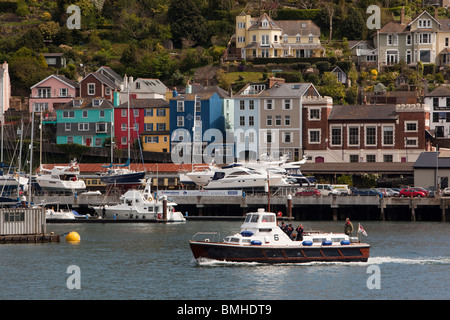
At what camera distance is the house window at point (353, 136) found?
397ft

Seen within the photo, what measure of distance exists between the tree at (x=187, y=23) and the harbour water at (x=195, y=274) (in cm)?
9003

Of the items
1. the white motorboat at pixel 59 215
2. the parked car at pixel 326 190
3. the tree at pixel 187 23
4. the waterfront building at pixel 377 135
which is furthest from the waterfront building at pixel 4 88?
the parked car at pixel 326 190

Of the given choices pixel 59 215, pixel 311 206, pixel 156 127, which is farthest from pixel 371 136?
pixel 59 215

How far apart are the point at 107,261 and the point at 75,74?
8940cm

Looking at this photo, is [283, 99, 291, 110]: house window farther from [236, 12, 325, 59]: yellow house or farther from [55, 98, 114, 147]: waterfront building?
[236, 12, 325, 59]: yellow house

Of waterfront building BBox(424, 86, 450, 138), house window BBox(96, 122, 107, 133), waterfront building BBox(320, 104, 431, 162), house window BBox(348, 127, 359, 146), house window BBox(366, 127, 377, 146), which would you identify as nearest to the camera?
waterfront building BBox(320, 104, 431, 162)

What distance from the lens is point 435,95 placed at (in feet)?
421

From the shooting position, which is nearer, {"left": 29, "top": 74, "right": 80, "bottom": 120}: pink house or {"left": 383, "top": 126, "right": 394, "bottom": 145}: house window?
{"left": 383, "top": 126, "right": 394, "bottom": 145}: house window

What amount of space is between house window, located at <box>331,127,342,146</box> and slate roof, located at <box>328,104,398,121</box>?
138 cm

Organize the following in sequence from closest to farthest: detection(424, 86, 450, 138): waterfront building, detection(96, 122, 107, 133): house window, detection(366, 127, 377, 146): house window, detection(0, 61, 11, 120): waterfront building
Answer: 1. detection(366, 127, 377, 146): house window
2. detection(424, 86, 450, 138): waterfront building
3. detection(96, 122, 107, 133): house window
4. detection(0, 61, 11, 120): waterfront building

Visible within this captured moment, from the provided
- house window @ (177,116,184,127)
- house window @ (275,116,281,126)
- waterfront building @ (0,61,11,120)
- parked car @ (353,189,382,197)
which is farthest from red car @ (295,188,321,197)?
waterfront building @ (0,61,11,120)

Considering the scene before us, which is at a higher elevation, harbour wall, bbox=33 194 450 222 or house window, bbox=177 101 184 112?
house window, bbox=177 101 184 112

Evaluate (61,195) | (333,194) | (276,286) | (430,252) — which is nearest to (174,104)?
(61,195)

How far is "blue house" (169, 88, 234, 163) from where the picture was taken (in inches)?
4970
